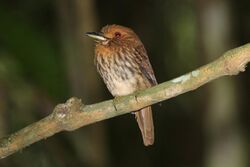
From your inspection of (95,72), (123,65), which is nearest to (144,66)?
(123,65)

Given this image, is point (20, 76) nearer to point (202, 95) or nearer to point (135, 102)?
point (135, 102)

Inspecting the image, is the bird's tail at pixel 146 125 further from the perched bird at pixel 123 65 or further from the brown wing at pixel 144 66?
the brown wing at pixel 144 66

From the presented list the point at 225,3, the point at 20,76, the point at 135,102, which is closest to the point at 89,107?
the point at 135,102

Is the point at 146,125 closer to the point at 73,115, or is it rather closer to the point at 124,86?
the point at 124,86

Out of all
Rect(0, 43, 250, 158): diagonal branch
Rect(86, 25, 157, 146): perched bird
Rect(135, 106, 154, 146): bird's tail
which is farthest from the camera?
Rect(86, 25, 157, 146): perched bird


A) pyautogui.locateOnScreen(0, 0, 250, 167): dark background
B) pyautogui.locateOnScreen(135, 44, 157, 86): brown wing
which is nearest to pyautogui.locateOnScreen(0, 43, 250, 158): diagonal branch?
pyautogui.locateOnScreen(0, 0, 250, 167): dark background

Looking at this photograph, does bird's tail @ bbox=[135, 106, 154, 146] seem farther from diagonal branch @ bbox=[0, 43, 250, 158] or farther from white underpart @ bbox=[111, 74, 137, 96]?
diagonal branch @ bbox=[0, 43, 250, 158]
